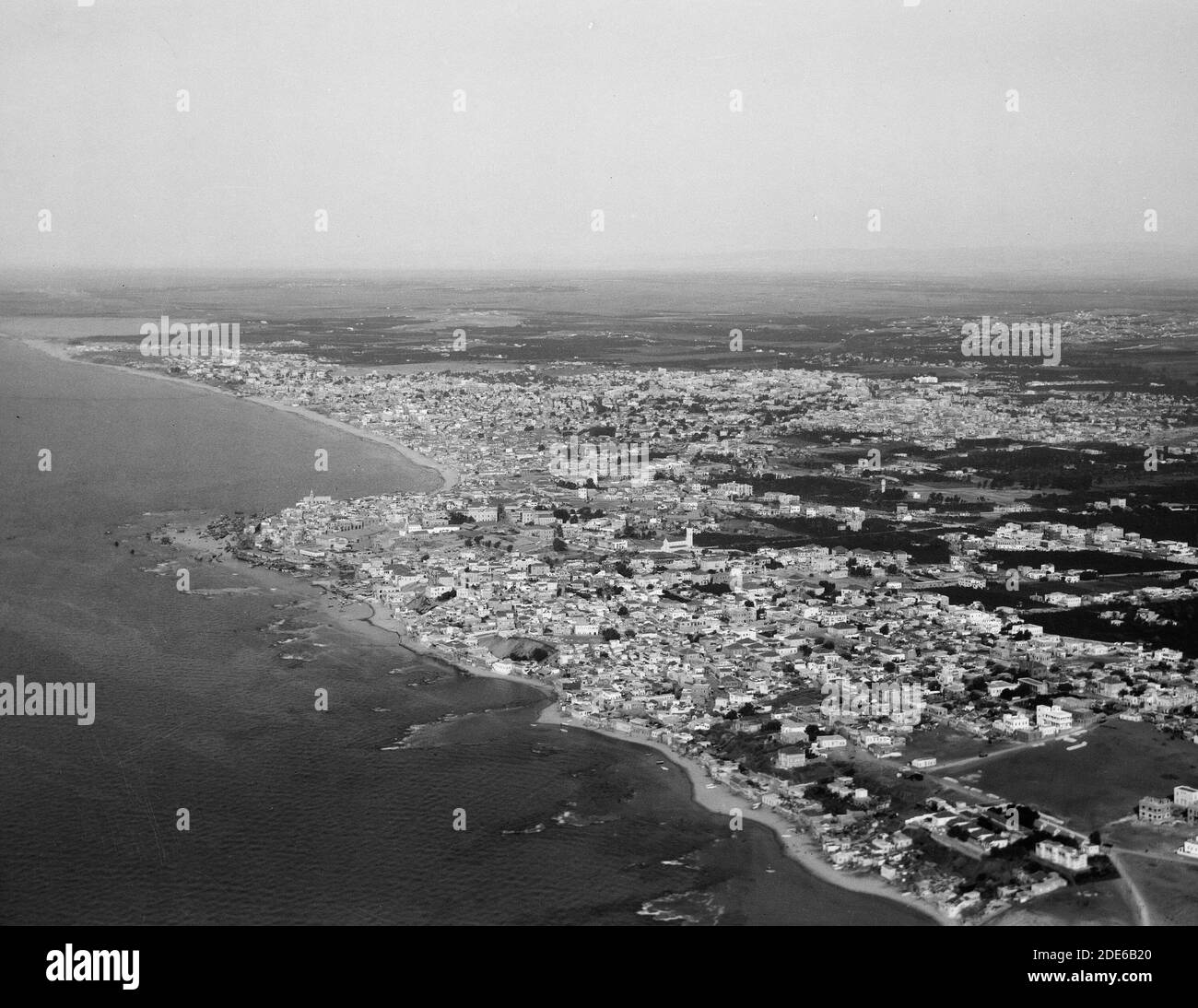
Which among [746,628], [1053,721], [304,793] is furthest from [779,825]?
[746,628]

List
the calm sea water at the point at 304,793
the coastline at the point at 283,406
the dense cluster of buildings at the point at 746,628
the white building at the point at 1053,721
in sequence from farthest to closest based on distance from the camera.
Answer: the coastline at the point at 283,406 → the white building at the point at 1053,721 → the dense cluster of buildings at the point at 746,628 → the calm sea water at the point at 304,793

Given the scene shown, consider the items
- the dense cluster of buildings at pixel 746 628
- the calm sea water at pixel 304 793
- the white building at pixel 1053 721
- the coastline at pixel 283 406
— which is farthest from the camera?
the coastline at pixel 283 406

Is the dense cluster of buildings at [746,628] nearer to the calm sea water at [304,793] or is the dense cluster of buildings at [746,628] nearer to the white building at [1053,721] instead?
the white building at [1053,721]

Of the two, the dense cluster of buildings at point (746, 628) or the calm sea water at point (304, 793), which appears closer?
the calm sea water at point (304, 793)

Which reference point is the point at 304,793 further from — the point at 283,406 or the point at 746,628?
the point at 283,406

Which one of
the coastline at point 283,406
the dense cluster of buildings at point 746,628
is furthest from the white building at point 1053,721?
the coastline at point 283,406

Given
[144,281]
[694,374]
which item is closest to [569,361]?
[694,374]

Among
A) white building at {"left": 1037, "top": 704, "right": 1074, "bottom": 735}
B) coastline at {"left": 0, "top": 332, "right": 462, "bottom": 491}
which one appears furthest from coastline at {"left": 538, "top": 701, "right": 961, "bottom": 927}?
coastline at {"left": 0, "top": 332, "right": 462, "bottom": 491}

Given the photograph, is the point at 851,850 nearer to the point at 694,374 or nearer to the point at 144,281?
the point at 694,374
